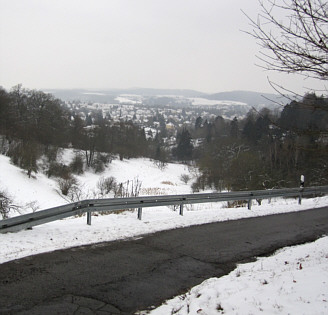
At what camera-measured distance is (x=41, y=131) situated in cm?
6481

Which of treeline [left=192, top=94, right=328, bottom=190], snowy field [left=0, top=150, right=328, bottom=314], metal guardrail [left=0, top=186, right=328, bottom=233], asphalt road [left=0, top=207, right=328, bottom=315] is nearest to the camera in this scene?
snowy field [left=0, top=150, right=328, bottom=314]

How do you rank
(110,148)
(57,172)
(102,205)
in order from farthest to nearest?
(110,148)
(57,172)
(102,205)

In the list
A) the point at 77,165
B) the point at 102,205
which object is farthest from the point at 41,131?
the point at 102,205

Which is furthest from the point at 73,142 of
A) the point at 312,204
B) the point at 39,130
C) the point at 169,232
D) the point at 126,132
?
the point at 169,232

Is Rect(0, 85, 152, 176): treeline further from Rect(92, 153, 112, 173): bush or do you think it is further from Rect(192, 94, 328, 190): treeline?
Rect(192, 94, 328, 190): treeline

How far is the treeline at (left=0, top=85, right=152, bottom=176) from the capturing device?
5528 centimetres

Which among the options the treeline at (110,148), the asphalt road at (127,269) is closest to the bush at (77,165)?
the treeline at (110,148)

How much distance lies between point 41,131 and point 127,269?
2455 inches

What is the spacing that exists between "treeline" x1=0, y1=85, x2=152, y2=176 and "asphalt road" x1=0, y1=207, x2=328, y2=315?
41.0 metres

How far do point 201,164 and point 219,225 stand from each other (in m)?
49.7

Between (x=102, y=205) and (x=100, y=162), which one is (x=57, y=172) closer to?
(x=100, y=162)

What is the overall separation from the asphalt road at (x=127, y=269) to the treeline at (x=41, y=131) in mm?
40974

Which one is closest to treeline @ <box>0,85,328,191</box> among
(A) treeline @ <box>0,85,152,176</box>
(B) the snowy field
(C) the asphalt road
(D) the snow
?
(A) treeline @ <box>0,85,152,176</box>

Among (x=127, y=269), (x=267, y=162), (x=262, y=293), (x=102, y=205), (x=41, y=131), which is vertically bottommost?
(x=267, y=162)
